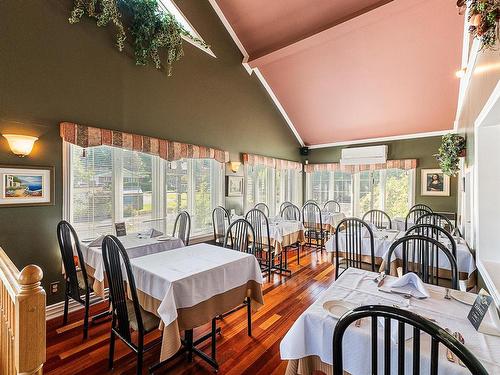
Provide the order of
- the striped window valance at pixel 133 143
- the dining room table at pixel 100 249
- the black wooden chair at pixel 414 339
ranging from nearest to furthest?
the black wooden chair at pixel 414 339 → the dining room table at pixel 100 249 → the striped window valance at pixel 133 143

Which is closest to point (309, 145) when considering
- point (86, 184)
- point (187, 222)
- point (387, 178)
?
point (387, 178)

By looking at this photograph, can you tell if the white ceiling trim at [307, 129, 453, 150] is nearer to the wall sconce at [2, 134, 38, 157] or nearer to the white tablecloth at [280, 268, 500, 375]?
the white tablecloth at [280, 268, 500, 375]

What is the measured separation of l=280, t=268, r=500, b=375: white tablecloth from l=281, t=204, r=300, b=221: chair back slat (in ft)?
12.3

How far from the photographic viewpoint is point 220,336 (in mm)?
2467

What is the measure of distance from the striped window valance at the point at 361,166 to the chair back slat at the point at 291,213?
2.21 metres

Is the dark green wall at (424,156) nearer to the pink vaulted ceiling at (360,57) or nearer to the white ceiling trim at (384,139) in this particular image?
the white ceiling trim at (384,139)

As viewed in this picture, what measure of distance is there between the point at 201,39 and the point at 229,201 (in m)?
2.98

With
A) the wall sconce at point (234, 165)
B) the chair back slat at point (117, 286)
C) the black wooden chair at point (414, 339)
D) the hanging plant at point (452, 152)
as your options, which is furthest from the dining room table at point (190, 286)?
the hanging plant at point (452, 152)

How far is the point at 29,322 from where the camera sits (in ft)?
3.34

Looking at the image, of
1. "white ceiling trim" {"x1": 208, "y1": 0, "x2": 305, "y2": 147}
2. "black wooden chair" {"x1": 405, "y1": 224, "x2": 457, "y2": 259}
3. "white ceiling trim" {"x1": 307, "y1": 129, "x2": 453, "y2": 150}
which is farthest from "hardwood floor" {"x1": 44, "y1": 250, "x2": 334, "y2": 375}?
"white ceiling trim" {"x1": 307, "y1": 129, "x2": 453, "y2": 150}

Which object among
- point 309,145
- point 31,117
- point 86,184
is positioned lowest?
point 86,184

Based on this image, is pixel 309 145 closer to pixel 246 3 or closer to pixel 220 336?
pixel 246 3

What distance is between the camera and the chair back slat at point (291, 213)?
5.41 metres

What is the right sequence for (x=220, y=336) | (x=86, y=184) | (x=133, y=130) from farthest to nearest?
(x=133, y=130), (x=86, y=184), (x=220, y=336)
